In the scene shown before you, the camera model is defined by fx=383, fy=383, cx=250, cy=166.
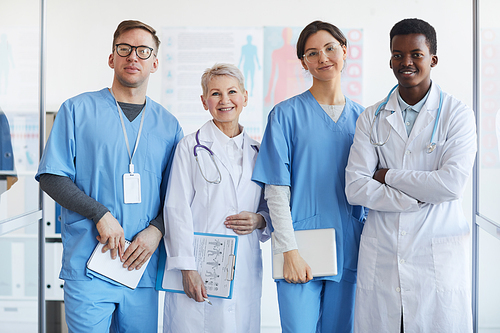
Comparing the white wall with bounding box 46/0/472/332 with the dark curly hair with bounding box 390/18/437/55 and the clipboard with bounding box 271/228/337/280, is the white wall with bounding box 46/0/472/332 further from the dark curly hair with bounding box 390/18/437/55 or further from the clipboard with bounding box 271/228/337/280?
the clipboard with bounding box 271/228/337/280

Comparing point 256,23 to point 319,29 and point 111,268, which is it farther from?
point 111,268

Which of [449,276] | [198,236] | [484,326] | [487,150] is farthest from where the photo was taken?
[484,326]

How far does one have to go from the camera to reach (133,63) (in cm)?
163

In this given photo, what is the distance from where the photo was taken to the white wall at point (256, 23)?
294cm

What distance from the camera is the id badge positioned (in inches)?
61.7

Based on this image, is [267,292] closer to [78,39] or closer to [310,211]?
[310,211]

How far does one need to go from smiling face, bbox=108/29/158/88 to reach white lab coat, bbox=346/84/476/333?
959 mm

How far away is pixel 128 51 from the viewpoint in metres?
1.66

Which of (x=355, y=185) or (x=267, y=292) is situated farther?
(x=267, y=292)

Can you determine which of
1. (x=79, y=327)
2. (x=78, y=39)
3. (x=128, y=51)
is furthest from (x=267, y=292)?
(x=78, y=39)

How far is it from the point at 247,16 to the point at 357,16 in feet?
2.78

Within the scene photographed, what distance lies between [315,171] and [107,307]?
1014 millimetres

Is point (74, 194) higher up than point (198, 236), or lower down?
higher up

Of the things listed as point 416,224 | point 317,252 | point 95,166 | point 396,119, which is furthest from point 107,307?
point 396,119
